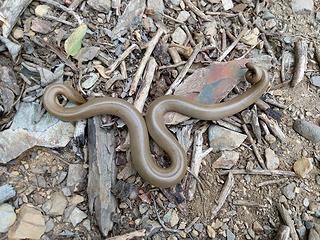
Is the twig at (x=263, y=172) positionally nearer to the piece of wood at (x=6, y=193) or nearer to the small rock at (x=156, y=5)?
the small rock at (x=156, y=5)

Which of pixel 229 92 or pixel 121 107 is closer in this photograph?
pixel 121 107

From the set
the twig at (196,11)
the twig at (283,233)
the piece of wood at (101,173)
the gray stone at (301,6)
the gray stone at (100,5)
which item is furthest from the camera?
the gray stone at (301,6)

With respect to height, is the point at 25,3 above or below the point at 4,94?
above

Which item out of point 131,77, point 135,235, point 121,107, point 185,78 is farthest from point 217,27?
point 135,235

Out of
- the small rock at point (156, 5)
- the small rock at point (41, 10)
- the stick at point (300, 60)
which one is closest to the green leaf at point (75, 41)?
the small rock at point (41, 10)

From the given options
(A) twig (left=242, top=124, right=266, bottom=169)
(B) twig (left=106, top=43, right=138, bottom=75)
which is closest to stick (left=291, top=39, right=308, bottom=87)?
(A) twig (left=242, top=124, right=266, bottom=169)

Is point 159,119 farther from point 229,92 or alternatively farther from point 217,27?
point 217,27

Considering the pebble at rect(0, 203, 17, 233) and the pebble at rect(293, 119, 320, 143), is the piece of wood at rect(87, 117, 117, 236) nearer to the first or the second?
the pebble at rect(0, 203, 17, 233)

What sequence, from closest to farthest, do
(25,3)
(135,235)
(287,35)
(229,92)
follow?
(135,235) → (25,3) → (229,92) → (287,35)
